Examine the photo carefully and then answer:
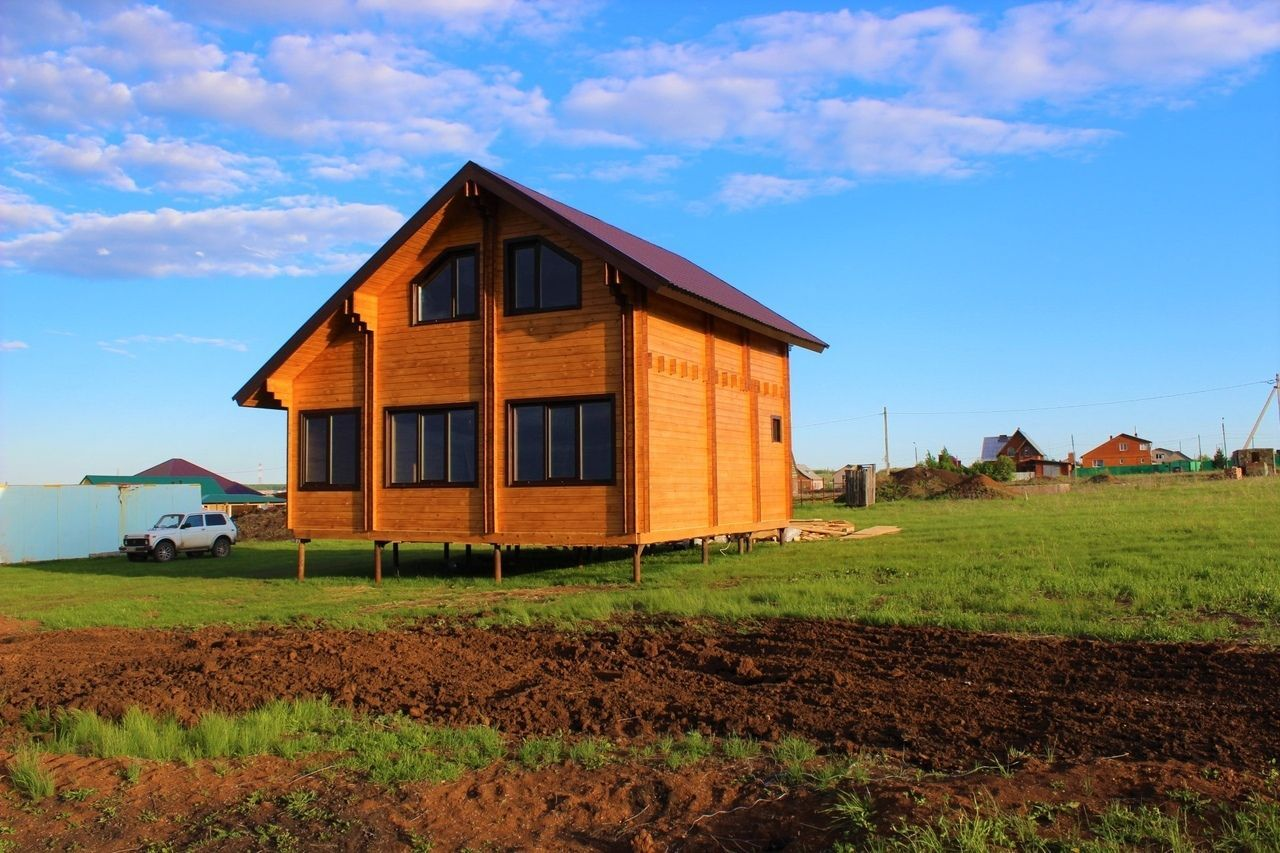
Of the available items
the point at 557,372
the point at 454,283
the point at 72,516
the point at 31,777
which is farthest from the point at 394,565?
the point at 72,516

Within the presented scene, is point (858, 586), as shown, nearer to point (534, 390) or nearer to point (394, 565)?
point (534, 390)

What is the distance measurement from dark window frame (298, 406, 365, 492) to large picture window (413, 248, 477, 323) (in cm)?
252

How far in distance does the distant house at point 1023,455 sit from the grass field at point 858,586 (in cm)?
6660

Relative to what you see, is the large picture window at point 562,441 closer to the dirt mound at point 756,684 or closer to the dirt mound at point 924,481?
the dirt mound at point 756,684

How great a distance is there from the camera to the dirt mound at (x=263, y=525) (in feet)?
141

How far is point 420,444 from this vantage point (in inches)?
722

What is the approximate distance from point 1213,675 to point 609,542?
9955mm

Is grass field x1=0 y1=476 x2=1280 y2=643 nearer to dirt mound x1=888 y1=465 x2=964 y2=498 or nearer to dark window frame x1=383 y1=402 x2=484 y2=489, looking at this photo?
dark window frame x1=383 y1=402 x2=484 y2=489

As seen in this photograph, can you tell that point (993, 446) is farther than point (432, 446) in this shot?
Yes

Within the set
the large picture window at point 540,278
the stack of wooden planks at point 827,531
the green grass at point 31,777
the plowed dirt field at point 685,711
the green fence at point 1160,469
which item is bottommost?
the green grass at point 31,777

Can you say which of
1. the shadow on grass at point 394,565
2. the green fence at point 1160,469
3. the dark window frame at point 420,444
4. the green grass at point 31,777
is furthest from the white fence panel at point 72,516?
the green fence at point 1160,469

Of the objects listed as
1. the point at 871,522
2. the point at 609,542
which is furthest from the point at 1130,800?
the point at 871,522

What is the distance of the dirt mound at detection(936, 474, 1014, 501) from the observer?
1779 inches

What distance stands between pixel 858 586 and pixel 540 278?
811cm
